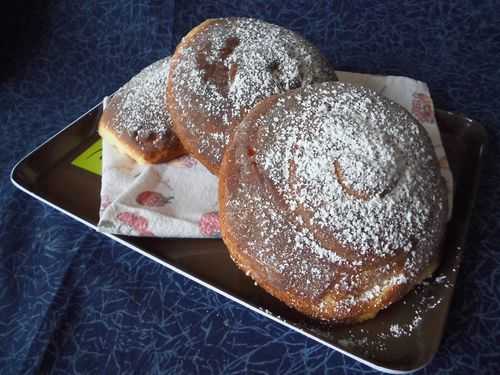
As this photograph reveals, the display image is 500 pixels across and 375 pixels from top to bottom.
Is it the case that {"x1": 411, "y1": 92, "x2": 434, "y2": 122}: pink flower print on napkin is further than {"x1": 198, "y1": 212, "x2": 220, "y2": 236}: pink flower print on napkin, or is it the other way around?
{"x1": 411, "y1": 92, "x2": 434, "y2": 122}: pink flower print on napkin

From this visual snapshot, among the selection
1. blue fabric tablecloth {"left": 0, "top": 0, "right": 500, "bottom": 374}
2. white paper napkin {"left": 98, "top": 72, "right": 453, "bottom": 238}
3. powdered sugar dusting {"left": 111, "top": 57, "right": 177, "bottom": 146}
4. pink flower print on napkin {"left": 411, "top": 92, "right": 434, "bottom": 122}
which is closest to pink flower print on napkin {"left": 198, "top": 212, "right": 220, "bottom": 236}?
white paper napkin {"left": 98, "top": 72, "right": 453, "bottom": 238}

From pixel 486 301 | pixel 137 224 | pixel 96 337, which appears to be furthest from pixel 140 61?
pixel 486 301

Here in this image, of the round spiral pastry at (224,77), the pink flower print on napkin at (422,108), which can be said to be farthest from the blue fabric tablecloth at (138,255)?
the round spiral pastry at (224,77)

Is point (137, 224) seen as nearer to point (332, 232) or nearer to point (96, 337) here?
point (96, 337)

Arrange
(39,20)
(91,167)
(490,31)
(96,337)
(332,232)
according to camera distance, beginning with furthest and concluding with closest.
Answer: (39,20) → (490,31) → (91,167) → (96,337) → (332,232)

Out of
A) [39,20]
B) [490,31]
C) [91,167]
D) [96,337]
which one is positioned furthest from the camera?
[39,20]

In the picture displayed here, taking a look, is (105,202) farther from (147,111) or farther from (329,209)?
(329,209)

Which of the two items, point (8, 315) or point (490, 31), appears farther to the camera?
point (490, 31)

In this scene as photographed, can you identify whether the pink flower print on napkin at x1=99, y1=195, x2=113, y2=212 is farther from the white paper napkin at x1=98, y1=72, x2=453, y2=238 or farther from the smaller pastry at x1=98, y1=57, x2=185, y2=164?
the smaller pastry at x1=98, y1=57, x2=185, y2=164
